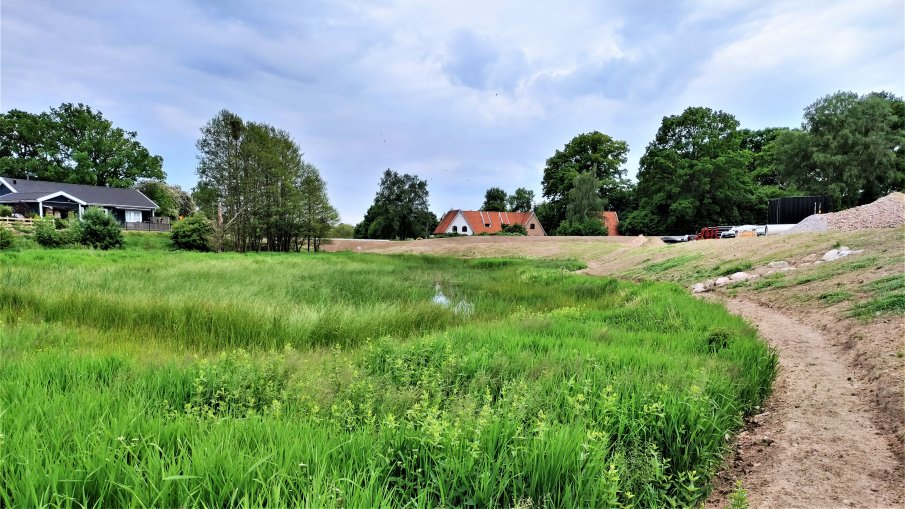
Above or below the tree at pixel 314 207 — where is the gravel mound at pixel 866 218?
below

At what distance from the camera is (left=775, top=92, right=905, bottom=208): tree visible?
138ft

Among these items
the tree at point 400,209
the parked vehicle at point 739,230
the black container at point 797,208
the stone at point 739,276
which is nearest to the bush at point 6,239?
the stone at point 739,276

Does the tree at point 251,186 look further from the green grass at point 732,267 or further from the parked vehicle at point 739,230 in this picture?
the parked vehicle at point 739,230

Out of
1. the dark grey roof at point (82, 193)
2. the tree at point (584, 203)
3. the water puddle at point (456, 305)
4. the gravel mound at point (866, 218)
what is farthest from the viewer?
the tree at point (584, 203)

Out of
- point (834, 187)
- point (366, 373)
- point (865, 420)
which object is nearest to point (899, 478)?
point (865, 420)

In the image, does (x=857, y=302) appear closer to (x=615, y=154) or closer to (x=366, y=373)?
(x=366, y=373)

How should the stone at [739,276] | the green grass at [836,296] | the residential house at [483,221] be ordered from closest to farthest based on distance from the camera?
the green grass at [836,296], the stone at [739,276], the residential house at [483,221]

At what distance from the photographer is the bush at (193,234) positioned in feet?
124

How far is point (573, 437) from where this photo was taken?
3088 mm

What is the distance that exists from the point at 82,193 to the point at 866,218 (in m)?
74.4

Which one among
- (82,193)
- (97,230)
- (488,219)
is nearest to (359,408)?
(97,230)

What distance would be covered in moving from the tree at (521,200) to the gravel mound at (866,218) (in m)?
68.2

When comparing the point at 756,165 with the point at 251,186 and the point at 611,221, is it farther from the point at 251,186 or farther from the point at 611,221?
the point at 251,186

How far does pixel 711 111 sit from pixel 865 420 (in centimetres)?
5872
